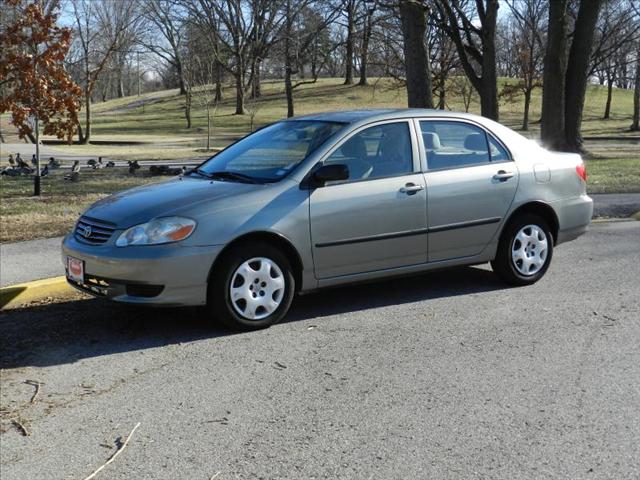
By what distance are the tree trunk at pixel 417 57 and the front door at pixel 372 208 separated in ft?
33.3

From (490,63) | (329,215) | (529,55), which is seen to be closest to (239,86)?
(529,55)

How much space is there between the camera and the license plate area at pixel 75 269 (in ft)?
17.6

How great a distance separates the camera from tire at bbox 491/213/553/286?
21.7 ft

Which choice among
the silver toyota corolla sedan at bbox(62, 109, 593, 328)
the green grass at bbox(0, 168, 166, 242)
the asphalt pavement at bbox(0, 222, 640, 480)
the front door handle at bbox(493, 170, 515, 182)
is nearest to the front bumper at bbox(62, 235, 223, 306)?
the silver toyota corolla sedan at bbox(62, 109, 593, 328)

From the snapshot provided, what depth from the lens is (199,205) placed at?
5.28m

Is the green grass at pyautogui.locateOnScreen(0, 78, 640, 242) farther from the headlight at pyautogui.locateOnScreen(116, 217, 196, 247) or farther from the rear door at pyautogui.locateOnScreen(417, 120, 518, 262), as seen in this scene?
the rear door at pyautogui.locateOnScreen(417, 120, 518, 262)

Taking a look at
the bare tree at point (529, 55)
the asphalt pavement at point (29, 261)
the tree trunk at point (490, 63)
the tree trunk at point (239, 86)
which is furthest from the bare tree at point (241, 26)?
the asphalt pavement at point (29, 261)

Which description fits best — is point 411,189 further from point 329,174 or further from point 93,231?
point 93,231

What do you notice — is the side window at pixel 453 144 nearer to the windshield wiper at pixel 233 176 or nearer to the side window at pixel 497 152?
the side window at pixel 497 152

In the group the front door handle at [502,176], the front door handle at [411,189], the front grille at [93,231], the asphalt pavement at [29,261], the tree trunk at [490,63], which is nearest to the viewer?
the front grille at [93,231]

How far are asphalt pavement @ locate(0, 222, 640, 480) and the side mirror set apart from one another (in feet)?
3.65

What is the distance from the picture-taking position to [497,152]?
662 centimetres

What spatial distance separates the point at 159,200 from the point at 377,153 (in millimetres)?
1811

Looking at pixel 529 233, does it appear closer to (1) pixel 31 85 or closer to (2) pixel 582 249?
(2) pixel 582 249
